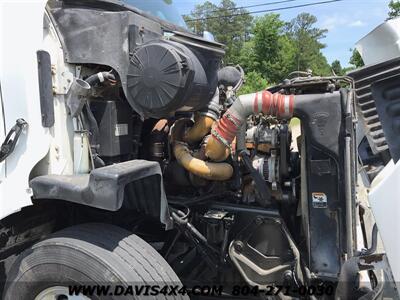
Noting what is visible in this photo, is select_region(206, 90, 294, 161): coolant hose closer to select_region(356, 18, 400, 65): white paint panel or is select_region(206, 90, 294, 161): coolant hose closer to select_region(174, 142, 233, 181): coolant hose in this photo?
select_region(174, 142, 233, 181): coolant hose

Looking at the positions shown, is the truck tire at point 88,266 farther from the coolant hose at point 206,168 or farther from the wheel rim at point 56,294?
the coolant hose at point 206,168

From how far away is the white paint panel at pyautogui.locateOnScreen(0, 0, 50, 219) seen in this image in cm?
273

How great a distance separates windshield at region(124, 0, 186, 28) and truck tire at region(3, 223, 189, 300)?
1728 mm

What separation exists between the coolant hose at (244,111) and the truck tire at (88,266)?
82 centimetres

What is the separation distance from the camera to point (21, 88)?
2.73 metres

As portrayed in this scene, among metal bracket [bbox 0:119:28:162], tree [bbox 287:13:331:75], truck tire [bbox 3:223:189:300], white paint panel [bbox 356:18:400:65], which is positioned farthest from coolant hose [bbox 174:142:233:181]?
tree [bbox 287:13:331:75]

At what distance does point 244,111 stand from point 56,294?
1574mm

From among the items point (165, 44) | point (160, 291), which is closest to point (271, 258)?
point (160, 291)

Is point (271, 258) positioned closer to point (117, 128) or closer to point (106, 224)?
point (106, 224)

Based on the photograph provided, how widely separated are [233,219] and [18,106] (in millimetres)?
1556

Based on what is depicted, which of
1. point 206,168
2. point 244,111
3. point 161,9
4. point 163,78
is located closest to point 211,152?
point 206,168

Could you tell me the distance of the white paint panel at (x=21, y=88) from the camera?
8.95ft

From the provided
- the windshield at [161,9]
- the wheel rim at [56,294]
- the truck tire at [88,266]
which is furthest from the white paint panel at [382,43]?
the wheel rim at [56,294]

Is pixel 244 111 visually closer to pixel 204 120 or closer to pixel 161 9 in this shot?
pixel 204 120
